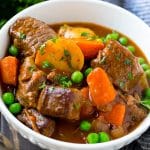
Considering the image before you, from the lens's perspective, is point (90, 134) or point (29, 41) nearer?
point (90, 134)

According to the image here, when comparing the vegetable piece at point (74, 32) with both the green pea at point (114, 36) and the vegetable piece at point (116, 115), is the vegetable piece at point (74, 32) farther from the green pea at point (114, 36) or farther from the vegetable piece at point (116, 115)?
the vegetable piece at point (116, 115)

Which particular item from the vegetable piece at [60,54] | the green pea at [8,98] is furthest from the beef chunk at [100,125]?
the green pea at [8,98]

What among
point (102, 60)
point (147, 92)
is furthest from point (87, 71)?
point (147, 92)

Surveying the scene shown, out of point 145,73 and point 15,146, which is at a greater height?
point 145,73

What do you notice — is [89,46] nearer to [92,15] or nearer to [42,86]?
[42,86]

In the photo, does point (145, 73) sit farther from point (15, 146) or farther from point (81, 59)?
point (15, 146)

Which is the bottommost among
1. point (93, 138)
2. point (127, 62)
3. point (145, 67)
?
point (93, 138)

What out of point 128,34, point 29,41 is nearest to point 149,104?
point 128,34
